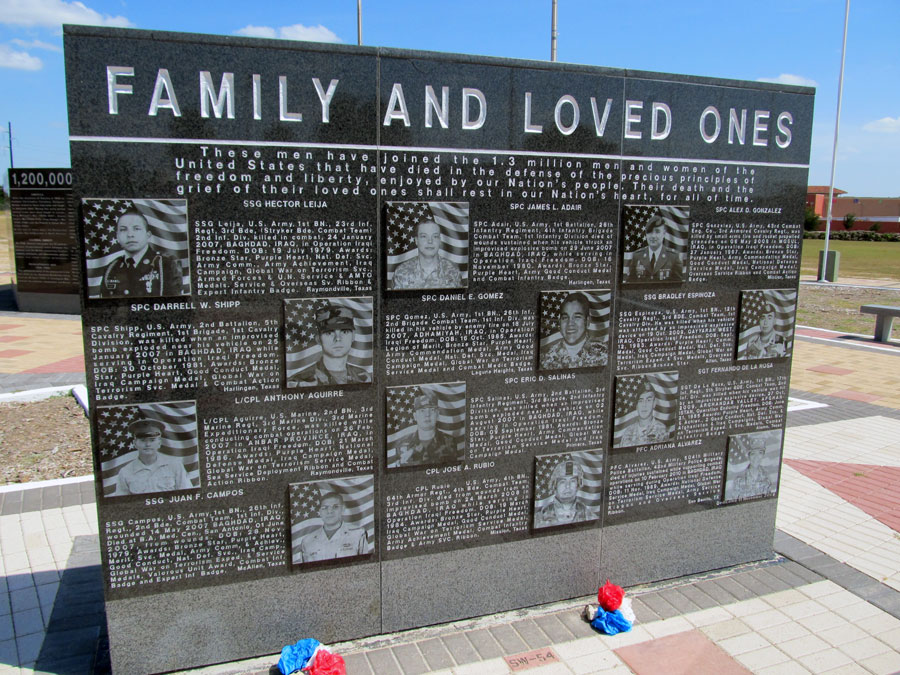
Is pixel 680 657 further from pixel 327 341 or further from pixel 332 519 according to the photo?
pixel 327 341

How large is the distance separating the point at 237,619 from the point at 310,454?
1.02 meters

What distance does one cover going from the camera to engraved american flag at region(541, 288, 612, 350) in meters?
4.05

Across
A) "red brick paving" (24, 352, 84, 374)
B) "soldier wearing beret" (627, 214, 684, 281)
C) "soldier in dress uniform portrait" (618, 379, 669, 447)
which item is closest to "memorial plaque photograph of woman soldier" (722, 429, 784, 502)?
"soldier in dress uniform portrait" (618, 379, 669, 447)

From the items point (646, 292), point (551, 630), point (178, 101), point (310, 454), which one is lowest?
point (551, 630)

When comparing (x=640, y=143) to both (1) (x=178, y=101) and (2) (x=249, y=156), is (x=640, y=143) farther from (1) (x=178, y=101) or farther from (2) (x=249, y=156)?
(1) (x=178, y=101)

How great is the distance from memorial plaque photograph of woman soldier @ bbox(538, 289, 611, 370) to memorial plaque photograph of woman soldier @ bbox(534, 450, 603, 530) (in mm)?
614

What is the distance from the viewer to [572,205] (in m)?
4.05

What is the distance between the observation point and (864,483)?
660cm

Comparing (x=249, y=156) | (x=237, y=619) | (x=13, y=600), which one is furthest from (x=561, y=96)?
(x=13, y=600)

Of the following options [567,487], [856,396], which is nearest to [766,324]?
[567,487]

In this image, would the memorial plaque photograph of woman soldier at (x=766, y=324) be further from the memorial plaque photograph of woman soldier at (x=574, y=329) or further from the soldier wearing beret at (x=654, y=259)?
the memorial plaque photograph of woman soldier at (x=574, y=329)

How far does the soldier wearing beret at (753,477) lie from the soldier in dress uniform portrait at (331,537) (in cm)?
280

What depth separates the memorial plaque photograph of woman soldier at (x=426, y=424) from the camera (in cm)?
383

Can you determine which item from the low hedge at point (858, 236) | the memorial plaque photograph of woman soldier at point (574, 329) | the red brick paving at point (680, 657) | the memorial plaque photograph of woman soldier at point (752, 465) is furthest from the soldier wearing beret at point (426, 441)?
the low hedge at point (858, 236)
